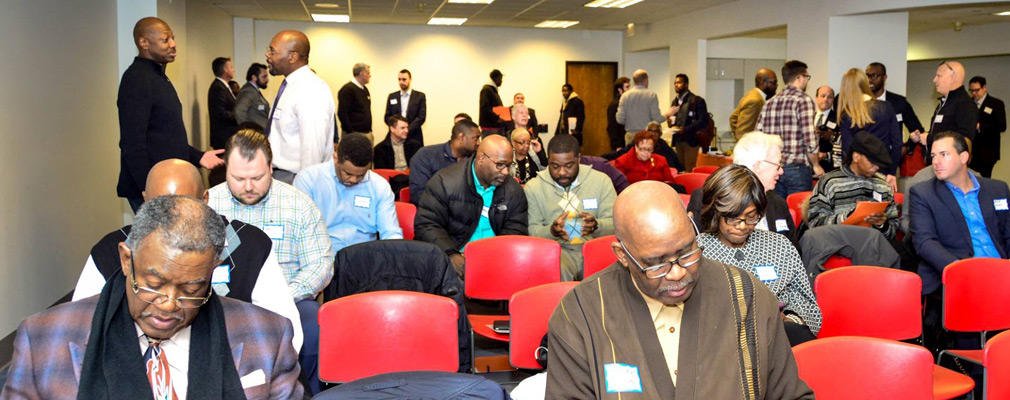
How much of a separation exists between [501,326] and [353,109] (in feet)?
29.2

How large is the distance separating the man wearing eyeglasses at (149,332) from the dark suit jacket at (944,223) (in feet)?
12.8

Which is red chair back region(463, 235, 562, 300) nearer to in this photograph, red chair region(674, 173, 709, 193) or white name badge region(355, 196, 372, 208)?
white name badge region(355, 196, 372, 208)

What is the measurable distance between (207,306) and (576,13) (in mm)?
12348

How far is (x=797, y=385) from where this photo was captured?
2094 mm

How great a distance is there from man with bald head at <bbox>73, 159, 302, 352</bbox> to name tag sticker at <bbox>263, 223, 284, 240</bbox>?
0.57 metres

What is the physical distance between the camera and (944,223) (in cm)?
465

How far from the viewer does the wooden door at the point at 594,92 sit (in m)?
16.9

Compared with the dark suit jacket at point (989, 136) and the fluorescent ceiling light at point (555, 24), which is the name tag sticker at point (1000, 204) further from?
the fluorescent ceiling light at point (555, 24)

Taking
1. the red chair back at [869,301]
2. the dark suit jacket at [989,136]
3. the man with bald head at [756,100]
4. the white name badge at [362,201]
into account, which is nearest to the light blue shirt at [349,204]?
the white name badge at [362,201]

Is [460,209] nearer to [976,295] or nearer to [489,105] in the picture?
[976,295]

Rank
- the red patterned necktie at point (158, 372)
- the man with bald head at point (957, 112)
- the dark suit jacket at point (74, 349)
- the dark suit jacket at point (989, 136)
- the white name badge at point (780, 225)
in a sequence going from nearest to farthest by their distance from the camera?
the dark suit jacket at point (74, 349)
the red patterned necktie at point (158, 372)
the white name badge at point (780, 225)
the man with bald head at point (957, 112)
the dark suit jacket at point (989, 136)

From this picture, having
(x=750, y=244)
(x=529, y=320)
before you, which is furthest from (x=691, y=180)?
(x=529, y=320)

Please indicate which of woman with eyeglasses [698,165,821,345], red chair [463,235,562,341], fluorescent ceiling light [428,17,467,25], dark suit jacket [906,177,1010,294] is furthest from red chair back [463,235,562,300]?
fluorescent ceiling light [428,17,467,25]

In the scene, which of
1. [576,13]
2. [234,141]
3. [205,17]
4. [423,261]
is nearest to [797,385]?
[423,261]
